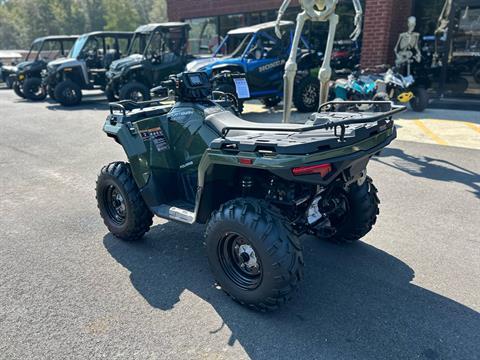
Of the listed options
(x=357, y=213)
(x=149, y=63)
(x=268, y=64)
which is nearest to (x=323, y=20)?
(x=357, y=213)

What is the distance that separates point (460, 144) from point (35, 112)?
11468 millimetres

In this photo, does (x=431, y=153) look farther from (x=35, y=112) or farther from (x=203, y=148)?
(x=35, y=112)

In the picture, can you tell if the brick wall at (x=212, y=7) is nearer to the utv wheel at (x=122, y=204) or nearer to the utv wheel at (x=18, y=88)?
the utv wheel at (x=18, y=88)

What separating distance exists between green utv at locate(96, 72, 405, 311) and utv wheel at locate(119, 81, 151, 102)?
7.91m

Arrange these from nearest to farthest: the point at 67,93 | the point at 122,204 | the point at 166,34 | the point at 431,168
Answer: the point at 122,204 → the point at 431,168 → the point at 166,34 → the point at 67,93

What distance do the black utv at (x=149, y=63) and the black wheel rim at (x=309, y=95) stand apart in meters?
4.52

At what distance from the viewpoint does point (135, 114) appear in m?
3.65

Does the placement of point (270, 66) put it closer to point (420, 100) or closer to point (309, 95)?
point (309, 95)

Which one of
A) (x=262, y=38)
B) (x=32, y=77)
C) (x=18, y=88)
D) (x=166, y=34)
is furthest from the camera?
(x=18, y=88)

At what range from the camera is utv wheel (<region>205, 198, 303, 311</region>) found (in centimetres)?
252

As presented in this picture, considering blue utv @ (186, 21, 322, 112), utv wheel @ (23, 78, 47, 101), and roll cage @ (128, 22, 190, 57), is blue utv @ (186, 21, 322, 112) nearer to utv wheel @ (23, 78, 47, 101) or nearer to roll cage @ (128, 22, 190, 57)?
roll cage @ (128, 22, 190, 57)

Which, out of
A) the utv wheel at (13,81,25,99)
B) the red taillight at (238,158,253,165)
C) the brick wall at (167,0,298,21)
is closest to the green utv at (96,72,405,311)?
the red taillight at (238,158,253,165)

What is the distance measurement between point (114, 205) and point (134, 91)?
864 cm

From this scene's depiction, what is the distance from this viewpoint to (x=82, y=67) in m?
13.5
